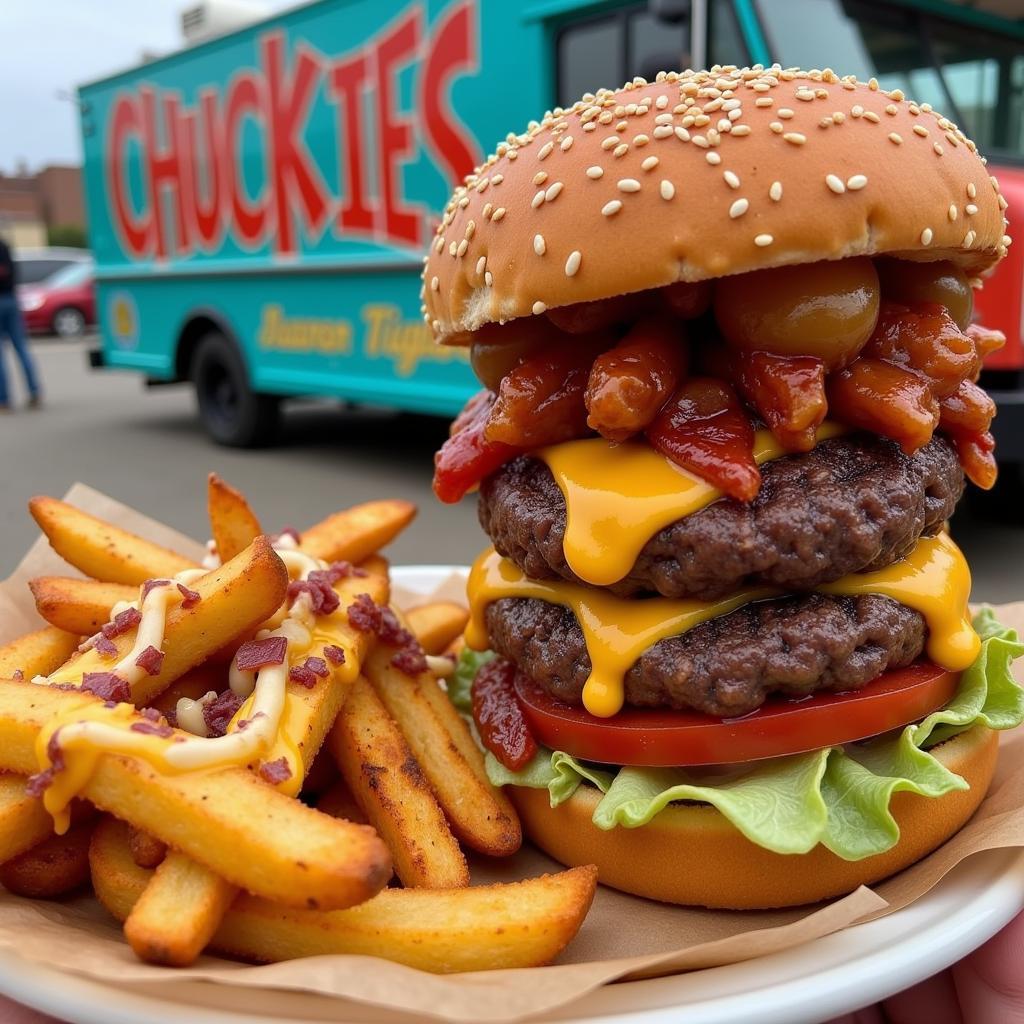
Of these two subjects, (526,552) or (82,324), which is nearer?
(526,552)

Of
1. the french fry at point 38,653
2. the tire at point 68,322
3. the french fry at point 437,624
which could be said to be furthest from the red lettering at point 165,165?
the tire at point 68,322

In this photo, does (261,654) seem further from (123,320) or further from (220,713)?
(123,320)

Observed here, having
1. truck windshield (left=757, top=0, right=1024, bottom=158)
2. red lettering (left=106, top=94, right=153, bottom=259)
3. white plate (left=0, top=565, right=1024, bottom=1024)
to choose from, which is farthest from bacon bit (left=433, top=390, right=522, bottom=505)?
red lettering (left=106, top=94, right=153, bottom=259)

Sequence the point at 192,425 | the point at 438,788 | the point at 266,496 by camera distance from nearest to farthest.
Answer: the point at 438,788 → the point at 266,496 → the point at 192,425

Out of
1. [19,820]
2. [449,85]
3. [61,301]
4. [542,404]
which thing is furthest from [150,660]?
[61,301]

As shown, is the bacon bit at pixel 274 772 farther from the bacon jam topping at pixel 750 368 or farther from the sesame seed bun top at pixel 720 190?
A: the sesame seed bun top at pixel 720 190

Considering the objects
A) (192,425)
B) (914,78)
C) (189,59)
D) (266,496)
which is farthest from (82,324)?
(914,78)

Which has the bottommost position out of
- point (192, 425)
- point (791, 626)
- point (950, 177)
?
point (192, 425)

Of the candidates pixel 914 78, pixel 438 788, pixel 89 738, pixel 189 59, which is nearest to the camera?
pixel 89 738

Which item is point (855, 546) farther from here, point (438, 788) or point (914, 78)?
point (914, 78)
